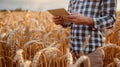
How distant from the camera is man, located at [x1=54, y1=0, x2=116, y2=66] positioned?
2287 mm

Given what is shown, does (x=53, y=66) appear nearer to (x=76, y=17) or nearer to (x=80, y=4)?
(x=76, y=17)

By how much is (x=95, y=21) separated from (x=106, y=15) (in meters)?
0.10

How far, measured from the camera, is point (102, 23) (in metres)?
2.35

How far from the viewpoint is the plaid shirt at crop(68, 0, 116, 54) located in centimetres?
233

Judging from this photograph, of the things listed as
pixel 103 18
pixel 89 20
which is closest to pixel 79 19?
pixel 89 20

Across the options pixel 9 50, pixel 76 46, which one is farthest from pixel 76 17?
pixel 9 50

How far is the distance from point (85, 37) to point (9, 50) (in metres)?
0.67

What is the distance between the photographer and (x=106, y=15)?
2.34 m

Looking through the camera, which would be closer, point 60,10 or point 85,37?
point 60,10

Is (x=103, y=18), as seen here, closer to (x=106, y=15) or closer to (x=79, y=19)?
(x=106, y=15)

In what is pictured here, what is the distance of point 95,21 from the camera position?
90.4 inches

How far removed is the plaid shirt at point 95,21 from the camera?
2326mm

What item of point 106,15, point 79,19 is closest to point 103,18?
point 106,15

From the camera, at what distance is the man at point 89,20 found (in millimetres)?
2287
